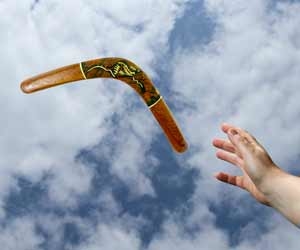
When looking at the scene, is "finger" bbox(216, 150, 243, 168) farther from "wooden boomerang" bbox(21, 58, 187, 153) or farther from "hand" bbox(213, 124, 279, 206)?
"wooden boomerang" bbox(21, 58, 187, 153)

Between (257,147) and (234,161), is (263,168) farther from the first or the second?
(234,161)

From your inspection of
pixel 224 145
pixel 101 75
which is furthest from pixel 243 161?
pixel 101 75

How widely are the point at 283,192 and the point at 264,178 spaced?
0.38 feet

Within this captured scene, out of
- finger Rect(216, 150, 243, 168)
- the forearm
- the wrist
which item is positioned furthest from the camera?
finger Rect(216, 150, 243, 168)

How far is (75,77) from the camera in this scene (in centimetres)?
490

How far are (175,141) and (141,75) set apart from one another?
95 cm

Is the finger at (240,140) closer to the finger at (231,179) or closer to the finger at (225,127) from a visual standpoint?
the finger at (225,127)

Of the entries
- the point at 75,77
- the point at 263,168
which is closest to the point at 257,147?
the point at 263,168

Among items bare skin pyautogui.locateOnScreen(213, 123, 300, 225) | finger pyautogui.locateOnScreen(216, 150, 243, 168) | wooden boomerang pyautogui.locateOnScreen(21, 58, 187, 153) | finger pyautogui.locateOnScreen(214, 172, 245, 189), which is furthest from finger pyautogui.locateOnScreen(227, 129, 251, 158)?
wooden boomerang pyautogui.locateOnScreen(21, 58, 187, 153)

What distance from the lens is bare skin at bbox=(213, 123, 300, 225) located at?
1299 mm

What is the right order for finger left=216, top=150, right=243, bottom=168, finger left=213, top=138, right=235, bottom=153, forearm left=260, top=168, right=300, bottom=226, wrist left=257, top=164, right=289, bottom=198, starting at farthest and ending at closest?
finger left=213, top=138, right=235, bottom=153 < finger left=216, top=150, right=243, bottom=168 < wrist left=257, top=164, right=289, bottom=198 < forearm left=260, top=168, right=300, bottom=226

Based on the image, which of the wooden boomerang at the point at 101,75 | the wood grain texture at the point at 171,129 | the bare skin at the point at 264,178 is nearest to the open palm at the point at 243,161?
the bare skin at the point at 264,178

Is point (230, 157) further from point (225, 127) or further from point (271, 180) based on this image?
point (271, 180)

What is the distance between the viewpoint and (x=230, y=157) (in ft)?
5.90
